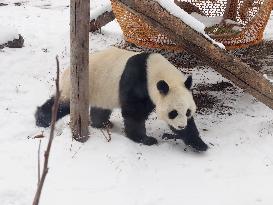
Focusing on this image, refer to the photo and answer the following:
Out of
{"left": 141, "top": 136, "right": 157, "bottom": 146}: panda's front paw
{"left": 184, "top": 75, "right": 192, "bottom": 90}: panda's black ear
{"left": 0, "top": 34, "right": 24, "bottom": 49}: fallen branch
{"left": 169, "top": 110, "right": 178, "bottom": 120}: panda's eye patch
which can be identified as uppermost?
{"left": 184, "top": 75, "right": 192, "bottom": 90}: panda's black ear

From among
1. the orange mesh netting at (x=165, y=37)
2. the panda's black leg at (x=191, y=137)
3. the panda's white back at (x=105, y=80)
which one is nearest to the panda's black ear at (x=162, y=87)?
the panda's black leg at (x=191, y=137)

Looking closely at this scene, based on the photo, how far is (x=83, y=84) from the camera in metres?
3.90

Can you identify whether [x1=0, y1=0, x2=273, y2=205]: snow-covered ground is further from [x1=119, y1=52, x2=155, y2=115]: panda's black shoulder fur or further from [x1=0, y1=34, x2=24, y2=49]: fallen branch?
[x1=0, y1=34, x2=24, y2=49]: fallen branch

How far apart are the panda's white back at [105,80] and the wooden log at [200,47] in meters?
0.55

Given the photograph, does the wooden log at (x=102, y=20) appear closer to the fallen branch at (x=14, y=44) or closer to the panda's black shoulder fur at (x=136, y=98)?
the fallen branch at (x=14, y=44)

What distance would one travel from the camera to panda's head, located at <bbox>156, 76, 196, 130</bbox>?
3.86 metres

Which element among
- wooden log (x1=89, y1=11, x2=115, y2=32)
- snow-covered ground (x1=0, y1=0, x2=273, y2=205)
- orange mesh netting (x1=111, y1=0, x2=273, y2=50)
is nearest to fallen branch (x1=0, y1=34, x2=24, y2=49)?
wooden log (x1=89, y1=11, x2=115, y2=32)

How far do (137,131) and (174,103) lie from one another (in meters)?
0.49

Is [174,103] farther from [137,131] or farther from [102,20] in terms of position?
[102,20]

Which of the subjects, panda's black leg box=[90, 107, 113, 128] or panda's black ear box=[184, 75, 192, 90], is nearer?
panda's black ear box=[184, 75, 192, 90]

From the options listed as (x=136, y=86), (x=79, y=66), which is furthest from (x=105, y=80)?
(x=79, y=66)

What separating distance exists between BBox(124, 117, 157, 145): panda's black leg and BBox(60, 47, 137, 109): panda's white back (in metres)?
0.23

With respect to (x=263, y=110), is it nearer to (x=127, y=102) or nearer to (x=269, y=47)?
(x=127, y=102)

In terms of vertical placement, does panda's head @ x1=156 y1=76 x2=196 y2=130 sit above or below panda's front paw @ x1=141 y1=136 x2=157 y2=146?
A: above
